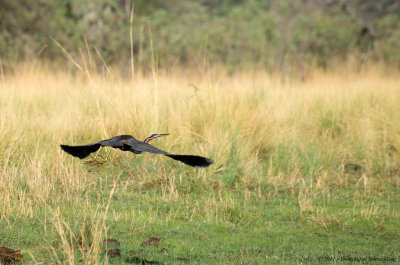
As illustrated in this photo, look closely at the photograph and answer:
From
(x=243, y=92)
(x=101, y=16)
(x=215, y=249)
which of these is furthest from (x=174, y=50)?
(x=215, y=249)

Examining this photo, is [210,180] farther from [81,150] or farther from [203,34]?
[203,34]

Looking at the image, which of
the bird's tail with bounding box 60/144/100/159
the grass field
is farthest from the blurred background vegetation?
the bird's tail with bounding box 60/144/100/159

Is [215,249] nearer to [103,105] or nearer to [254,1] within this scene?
[103,105]

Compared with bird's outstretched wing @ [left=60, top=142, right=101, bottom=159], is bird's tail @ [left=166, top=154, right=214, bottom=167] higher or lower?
lower

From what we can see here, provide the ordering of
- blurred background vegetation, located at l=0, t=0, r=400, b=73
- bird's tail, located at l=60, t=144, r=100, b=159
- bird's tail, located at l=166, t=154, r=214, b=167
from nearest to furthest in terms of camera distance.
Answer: bird's tail, located at l=166, t=154, r=214, b=167 < bird's tail, located at l=60, t=144, r=100, b=159 < blurred background vegetation, located at l=0, t=0, r=400, b=73

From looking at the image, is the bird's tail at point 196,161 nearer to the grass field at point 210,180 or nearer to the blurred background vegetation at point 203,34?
the grass field at point 210,180

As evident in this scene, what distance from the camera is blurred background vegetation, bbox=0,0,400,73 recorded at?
13.3 m

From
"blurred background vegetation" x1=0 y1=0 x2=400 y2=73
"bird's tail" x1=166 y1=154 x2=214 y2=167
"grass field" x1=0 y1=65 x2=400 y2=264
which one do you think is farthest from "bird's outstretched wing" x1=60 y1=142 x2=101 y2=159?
"blurred background vegetation" x1=0 y1=0 x2=400 y2=73

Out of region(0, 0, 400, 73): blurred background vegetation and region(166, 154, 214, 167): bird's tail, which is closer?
region(166, 154, 214, 167): bird's tail

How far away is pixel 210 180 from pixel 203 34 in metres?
10.9

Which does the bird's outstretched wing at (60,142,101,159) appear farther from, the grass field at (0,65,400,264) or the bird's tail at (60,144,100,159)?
the grass field at (0,65,400,264)

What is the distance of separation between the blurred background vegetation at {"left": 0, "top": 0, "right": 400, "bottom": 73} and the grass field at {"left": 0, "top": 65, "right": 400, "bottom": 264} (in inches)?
219

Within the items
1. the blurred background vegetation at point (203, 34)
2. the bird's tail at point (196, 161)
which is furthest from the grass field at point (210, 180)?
the blurred background vegetation at point (203, 34)

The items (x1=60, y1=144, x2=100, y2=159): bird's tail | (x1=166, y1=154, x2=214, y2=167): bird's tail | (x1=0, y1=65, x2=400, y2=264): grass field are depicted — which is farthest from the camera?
(x1=0, y1=65, x2=400, y2=264): grass field
